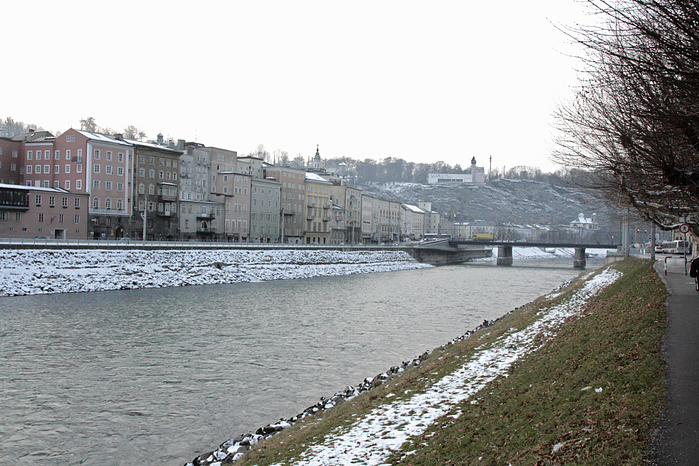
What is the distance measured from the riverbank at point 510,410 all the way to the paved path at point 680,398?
0.17m

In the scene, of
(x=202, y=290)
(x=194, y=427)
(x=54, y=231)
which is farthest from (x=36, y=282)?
(x=194, y=427)

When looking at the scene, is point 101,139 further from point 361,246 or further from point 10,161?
point 361,246

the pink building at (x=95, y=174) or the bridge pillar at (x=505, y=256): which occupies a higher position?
the pink building at (x=95, y=174)

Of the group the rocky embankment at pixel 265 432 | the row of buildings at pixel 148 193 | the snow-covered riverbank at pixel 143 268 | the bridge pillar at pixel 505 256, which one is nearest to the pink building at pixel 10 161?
the row of buildings at pixel 148 193

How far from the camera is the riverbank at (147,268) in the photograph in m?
41.1

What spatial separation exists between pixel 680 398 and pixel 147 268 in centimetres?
4799

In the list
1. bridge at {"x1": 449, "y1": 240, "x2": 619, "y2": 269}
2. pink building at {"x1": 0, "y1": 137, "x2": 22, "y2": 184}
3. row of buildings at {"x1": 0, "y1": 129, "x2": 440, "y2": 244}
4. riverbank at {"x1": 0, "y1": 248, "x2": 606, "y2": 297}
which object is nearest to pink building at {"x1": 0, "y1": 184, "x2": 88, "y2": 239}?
row of buildings at {"x1": 0, "y1": 129, "x2": 440, "y2": 244}

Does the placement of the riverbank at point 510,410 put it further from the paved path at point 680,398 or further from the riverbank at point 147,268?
the riverbank at point 147,268

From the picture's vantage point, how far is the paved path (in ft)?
21.1

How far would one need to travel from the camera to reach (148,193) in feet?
271

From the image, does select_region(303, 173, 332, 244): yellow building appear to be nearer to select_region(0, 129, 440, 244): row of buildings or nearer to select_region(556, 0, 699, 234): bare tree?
select_region(0, 129, 440, 244): row of buildings

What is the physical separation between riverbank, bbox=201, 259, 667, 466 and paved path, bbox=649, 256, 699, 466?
6.7 inches

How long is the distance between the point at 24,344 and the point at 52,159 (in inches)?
2400

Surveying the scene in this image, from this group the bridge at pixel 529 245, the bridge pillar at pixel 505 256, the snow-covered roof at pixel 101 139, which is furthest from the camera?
the bridge pillar at pixel 505 256
